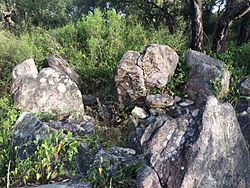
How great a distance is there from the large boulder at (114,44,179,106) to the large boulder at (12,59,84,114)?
27.0 inches

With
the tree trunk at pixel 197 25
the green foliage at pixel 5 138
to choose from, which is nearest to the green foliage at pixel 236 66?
the tree trunk at pixel 197 25

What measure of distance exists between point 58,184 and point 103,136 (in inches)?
59.4

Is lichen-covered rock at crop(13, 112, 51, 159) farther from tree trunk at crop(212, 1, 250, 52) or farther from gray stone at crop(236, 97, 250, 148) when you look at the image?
tree trunk at crop(212, 1, 250, 52)

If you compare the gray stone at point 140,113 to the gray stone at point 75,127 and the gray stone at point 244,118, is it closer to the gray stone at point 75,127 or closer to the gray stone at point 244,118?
the gray stone at point 75,127

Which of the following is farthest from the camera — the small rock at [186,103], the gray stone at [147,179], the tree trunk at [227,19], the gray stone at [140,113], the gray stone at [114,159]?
the tree trunk at [227,19]

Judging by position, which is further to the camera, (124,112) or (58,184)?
(124,112)

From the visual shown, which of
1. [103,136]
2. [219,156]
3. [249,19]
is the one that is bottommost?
[103,136]

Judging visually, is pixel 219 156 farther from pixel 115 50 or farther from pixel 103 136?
pixel 115 50

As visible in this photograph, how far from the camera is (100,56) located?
627 cm

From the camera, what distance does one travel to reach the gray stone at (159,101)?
185 inches

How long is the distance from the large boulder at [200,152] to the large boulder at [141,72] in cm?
199

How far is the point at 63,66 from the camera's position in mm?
5934

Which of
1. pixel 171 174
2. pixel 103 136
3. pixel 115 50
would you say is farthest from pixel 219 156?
pixel 115 50

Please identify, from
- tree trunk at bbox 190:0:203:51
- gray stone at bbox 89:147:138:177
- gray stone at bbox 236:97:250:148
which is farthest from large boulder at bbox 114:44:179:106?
tree trunk at bbox 190:0:203:51
